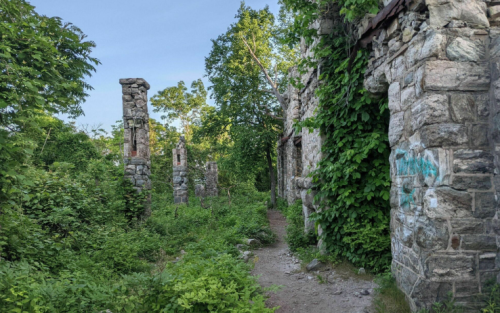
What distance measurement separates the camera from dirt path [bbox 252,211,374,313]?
155 inches

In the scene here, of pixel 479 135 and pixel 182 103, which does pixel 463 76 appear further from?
pixel 182 103

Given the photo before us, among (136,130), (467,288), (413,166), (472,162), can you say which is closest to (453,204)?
(472,162)

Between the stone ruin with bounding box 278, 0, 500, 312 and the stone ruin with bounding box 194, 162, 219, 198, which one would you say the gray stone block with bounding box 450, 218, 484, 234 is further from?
the stone ruin with bounding box 194, 162, 219, 198

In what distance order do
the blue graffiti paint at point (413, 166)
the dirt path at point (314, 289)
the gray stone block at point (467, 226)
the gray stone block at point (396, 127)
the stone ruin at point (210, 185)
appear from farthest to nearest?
the stone ruin at point (210, 185), the dirt path at point (314, 289), the gray stone block at point (396, 127), the blue graffiti paint at point (413, 166), the gray stone block at point (467, 226)

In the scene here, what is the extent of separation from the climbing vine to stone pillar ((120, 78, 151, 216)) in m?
5.50

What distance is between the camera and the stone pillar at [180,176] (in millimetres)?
16031

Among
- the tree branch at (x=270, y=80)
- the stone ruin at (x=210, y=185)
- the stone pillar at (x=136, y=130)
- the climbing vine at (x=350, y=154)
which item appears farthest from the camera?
the stone ruin at (x=210, y=185)

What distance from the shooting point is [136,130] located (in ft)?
30.1

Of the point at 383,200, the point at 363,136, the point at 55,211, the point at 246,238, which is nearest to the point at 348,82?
the point at 363,136

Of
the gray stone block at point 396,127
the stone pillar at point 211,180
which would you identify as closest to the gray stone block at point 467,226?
the gray stone block at point 396,127

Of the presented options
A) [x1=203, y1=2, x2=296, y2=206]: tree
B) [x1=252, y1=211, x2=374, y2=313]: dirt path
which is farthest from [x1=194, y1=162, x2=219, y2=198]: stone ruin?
[x1=252, y1=211, x2=374, y2=313]: dirt path

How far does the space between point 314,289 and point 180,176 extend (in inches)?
495

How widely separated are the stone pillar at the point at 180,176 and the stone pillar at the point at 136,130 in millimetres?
6881

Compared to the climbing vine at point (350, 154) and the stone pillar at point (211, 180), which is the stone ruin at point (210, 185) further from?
the climbing vine at point (350, 154)
